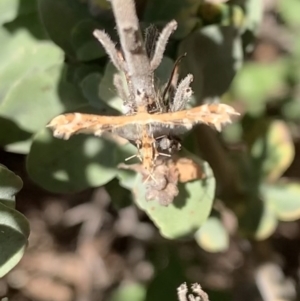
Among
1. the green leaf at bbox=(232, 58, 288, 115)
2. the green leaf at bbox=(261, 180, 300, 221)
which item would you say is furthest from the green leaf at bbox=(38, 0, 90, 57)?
the green leaf at bbox=(232, 58, 288, 115)

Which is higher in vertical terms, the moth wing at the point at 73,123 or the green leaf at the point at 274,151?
the moth wing at the point at 73,123

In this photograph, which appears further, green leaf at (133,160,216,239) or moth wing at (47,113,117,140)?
green leaf at (133,160,216,239)

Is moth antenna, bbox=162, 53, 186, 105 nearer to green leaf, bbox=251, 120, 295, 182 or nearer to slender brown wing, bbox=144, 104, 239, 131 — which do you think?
slender brown wing, bbox=144, 104, 239, 131

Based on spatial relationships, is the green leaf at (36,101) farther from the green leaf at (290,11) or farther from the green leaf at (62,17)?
the green leaf at (290,11)

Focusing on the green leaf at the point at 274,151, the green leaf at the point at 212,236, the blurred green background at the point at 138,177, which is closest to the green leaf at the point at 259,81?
the blurred green background at the point at 138,177

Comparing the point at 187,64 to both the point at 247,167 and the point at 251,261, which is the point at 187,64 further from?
the point at 251,261

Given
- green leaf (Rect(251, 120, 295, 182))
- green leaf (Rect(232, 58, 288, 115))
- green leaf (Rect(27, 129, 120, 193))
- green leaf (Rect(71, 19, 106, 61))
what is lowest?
green leaf (Rect(232, 58, 288, 115))

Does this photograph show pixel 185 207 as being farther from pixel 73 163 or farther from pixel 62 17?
pixel 62 17

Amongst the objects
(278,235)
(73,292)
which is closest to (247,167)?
(278,235)
